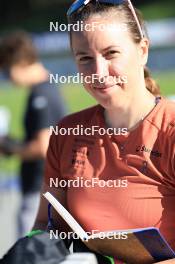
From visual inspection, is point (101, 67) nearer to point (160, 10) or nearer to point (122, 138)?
point (122, 138)

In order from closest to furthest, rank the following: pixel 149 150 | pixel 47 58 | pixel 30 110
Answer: pixel 149 150 < pixel 30 110 < pixel 47 58

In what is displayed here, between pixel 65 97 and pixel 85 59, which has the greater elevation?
pixel 65 97

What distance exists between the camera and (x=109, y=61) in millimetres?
2072

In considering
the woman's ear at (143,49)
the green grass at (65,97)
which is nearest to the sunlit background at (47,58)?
the green grass at (65,97)

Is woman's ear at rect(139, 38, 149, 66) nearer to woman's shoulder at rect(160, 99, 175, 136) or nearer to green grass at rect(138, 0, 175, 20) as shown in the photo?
woman's shoulder at rect(160, 99, 175, 136)

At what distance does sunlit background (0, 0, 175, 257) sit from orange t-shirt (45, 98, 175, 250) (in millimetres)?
3479

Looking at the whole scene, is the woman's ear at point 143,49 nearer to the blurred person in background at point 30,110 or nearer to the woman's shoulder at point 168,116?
the woman's shoulder at point 168,116

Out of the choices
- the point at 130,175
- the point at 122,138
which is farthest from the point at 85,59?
the point at 130,175

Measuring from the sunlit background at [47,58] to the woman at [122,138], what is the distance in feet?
11.5

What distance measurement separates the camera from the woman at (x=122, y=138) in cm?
202

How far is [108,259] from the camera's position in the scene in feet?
6.59

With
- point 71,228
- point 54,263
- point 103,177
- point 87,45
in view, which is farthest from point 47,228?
point 87,45

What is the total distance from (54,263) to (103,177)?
401mm

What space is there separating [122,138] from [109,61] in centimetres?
25
